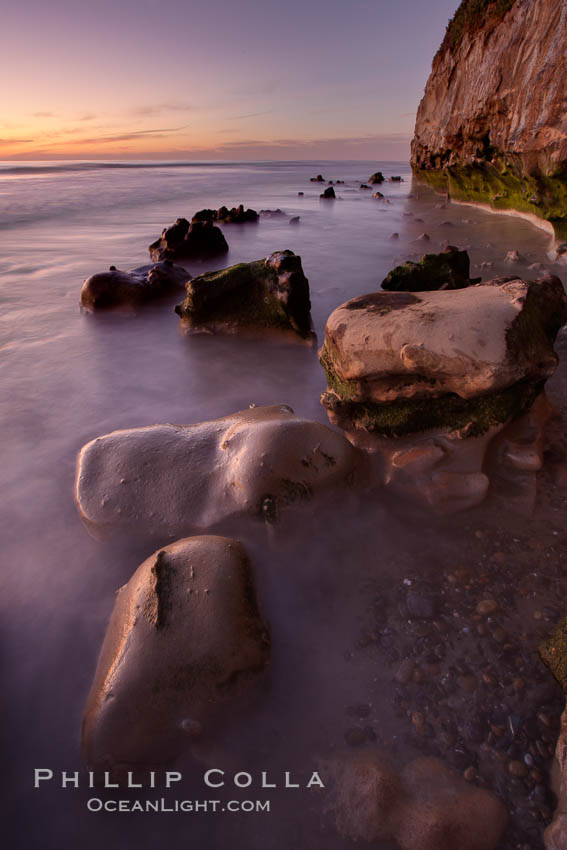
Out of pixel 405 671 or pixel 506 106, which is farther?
pixel 506 106

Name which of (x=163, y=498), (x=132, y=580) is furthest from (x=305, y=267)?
(x=132, y=580)

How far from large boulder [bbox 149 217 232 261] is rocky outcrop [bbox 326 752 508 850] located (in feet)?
30.5

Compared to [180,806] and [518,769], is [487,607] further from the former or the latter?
[180,806]

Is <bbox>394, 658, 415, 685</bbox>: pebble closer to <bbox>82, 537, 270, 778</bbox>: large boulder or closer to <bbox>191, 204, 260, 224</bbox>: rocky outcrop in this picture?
<bbox>82, 537, 270, 778</bbox>: large boulder

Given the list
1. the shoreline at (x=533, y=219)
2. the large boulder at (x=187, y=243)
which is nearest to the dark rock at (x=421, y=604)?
the shoreline at (x=533, y=219)

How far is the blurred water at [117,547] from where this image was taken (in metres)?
1.67

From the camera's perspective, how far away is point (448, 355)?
2.60 metres

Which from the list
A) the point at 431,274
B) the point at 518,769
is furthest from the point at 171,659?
the point at 431,274

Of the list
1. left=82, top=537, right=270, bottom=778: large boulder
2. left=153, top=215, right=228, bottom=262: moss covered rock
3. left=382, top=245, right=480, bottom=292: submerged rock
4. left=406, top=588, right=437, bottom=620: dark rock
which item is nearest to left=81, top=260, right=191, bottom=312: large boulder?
left=153, top=215, right=228, bottom=262: moss covered rock

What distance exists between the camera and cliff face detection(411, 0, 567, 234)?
6.75 m

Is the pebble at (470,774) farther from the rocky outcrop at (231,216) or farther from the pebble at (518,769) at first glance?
the rocky outcrop at (231,216)

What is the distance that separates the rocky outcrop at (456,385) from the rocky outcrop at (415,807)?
135 centimetres

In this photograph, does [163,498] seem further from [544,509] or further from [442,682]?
[544,509]

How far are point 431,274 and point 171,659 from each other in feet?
16.3
